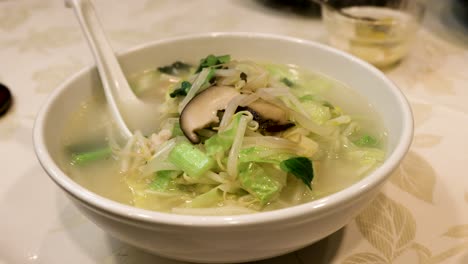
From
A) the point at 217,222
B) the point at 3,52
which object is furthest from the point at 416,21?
the point at 3,52

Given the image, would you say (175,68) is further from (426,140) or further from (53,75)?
(426,140)

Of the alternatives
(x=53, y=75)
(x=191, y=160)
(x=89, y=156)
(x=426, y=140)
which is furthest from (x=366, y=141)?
(x=53, y=75)

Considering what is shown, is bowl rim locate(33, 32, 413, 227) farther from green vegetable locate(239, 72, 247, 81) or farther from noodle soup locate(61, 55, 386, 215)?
green vegetable locate(239, 72, 247, 81)

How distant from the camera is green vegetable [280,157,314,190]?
790 mm

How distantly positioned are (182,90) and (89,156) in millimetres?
263

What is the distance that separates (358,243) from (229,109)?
37 centimetres

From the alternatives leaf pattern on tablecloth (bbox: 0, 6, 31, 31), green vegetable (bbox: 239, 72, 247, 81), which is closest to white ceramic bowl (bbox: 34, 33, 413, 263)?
green vegetable (bbox: 239, 72, 247, 81)

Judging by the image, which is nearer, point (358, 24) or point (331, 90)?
point (331, 90)

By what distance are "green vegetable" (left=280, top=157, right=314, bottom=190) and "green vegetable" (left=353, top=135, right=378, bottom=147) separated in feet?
0.72

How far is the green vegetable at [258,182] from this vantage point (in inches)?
31.0

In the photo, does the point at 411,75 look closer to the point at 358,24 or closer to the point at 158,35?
the point at 358,24

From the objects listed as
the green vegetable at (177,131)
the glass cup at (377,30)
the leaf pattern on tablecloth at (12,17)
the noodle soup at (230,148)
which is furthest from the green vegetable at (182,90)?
the leaf pattern on tablecloth at (12,17)

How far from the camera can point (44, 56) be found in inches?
71.3

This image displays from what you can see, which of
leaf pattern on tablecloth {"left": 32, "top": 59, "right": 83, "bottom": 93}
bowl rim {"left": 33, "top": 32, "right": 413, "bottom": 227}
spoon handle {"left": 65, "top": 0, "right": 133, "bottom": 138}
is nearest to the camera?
bowl rim {"left": 33, "top": 32, "right": 413, "bottom": 227}
